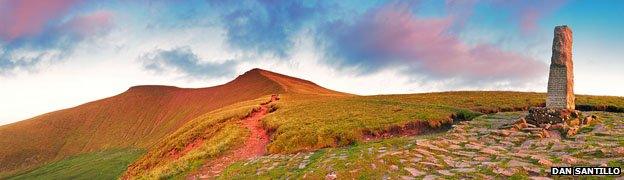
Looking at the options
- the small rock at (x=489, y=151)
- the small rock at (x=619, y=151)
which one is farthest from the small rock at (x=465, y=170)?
the small rock at (x=619, y=151)

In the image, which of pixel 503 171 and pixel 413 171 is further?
pixel 413 171

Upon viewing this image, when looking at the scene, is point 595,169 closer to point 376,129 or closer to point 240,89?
point 376,129

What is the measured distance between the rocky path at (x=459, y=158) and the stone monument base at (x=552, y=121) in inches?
40.6

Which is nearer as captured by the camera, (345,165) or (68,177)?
(345,165)

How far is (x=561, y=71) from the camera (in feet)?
110

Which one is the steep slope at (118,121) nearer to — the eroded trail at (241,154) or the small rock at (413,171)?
the eroded trail at (241,154)

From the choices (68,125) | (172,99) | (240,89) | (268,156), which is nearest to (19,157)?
(68,125)

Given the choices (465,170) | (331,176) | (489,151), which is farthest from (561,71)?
(331,176)

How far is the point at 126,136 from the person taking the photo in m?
148

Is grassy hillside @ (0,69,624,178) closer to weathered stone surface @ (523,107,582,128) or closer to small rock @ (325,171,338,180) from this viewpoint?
weathered stone surface @ (523,107,582,128)

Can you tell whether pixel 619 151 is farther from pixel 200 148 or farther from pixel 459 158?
pixel 200 148

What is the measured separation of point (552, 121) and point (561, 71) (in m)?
4.15

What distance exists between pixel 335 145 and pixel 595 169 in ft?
57.6

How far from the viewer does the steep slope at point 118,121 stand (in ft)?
452
